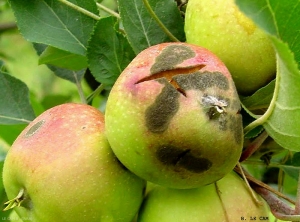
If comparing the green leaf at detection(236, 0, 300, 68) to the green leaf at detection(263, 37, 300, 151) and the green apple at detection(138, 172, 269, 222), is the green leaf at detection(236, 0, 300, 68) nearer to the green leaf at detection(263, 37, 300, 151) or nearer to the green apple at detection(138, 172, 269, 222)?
the green leaf at detection(263, 37, 300, 151)

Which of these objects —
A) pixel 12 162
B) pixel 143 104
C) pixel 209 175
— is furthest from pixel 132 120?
pixel 12 162

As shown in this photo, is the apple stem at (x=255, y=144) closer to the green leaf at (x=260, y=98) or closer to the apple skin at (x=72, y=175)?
the green leaf at (x=260, y=98)

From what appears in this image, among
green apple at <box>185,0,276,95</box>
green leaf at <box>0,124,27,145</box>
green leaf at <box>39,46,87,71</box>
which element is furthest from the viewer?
green leaf at <box>0,124,27,145</box>

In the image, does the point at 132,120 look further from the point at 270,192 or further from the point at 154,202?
the point at 270,192

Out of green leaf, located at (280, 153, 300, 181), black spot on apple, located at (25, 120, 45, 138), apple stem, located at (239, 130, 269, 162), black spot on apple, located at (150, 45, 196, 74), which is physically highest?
black spot on apple, located at (150, 45, 196, 74)

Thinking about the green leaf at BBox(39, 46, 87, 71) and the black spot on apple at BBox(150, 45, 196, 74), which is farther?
the green leaf at BBox(39, 46, 87, 71)

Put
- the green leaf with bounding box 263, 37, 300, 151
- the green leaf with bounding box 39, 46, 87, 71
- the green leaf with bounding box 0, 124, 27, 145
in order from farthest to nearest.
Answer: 1. the green leaf with bounding box 0, 124, 27, 145
2. the green leaf with bounding box 39, 46, 87, 71
3. the green leaf with bounding box 263, 37, 300, 151

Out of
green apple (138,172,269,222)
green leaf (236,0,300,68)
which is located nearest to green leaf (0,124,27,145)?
green apple (138,172,269,222)

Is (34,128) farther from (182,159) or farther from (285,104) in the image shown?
(285,104)
